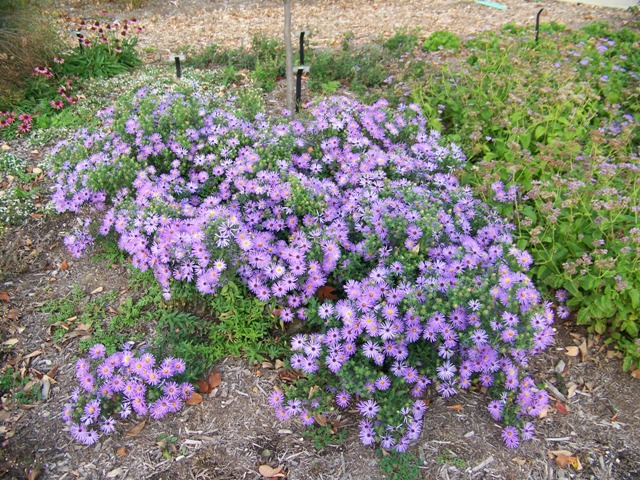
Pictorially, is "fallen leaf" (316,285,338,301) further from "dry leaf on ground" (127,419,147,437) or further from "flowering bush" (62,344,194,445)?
"dry leaf on ground" (127,419,147,437)

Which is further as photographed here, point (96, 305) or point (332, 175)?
point (332, 175)

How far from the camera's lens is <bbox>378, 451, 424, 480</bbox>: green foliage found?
96.1 inches

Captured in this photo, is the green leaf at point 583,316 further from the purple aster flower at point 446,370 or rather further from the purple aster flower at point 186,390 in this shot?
the purple aster flower at point 186,390

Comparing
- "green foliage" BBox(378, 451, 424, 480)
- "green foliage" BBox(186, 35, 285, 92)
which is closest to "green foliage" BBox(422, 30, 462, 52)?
"green foliage" BBox(186, 35, 285, 92)

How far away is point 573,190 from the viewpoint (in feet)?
10.6

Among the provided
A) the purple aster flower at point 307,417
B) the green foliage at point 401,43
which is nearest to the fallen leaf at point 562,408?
the purple aster flower at point 307,417

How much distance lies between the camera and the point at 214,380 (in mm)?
2854

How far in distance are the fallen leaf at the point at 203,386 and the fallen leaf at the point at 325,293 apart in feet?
2.45

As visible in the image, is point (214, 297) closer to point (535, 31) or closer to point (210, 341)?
point (210, 341)

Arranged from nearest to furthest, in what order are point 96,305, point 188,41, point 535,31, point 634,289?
point 634,289 < point 96,305 < point 535,31 < point 188,41

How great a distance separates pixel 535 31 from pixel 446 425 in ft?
17.0

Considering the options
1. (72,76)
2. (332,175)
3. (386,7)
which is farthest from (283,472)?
(386,7)

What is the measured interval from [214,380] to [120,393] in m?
0.47

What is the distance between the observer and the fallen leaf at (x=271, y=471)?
249cm
